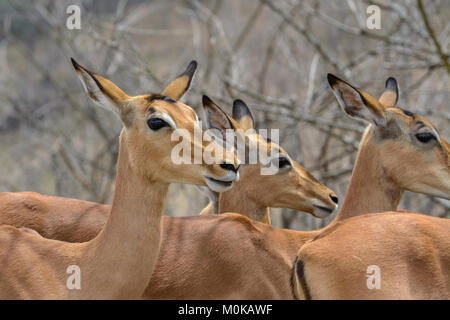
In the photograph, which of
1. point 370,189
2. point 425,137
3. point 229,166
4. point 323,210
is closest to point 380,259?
point 229,166

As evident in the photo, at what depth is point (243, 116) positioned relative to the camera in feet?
17.6

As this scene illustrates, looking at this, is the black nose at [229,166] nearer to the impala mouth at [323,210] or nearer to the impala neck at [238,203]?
the impala neck at [238,203]

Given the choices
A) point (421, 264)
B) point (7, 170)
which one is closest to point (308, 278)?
point (421, 264)

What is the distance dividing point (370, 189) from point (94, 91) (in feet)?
6.39

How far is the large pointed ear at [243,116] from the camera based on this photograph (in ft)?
17.4

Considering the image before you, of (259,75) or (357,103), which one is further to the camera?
(259,75)

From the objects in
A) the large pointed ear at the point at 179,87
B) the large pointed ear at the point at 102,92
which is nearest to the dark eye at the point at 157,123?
the large pointed ear at the point at 102,92

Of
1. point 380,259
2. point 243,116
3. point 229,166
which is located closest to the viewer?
point 380,259

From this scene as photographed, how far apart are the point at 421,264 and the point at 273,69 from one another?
8.37 metres

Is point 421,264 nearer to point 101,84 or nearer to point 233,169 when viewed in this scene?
point 233,169

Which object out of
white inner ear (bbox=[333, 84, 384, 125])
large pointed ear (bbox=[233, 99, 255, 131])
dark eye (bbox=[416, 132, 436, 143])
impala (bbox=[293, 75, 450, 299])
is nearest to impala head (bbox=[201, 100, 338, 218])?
large pointed ear (bbox=[233, 99, 255, 131])

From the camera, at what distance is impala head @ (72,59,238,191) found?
3.35 m

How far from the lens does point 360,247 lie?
10.5ft

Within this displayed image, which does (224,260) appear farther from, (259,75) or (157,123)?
(259,75)
